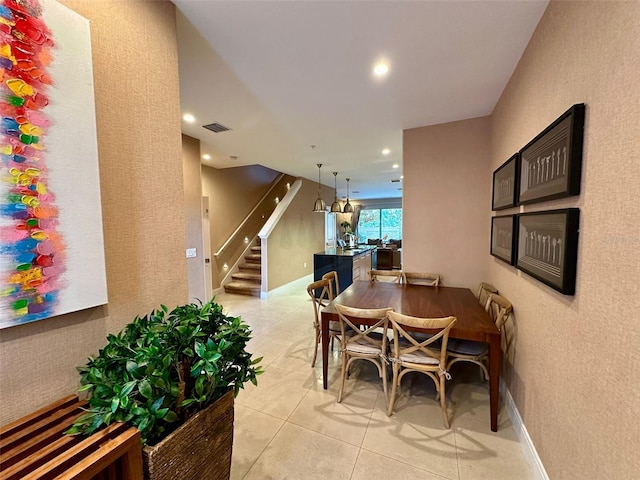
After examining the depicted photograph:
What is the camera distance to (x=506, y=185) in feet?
7.36

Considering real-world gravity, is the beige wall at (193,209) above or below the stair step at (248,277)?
above

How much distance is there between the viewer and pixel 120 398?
91 centimetres

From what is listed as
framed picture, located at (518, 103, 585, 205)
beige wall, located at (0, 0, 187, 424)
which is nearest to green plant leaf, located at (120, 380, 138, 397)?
beige wall, located at (0, 0, 187, 424)

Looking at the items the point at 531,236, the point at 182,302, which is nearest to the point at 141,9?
the point at 182,302

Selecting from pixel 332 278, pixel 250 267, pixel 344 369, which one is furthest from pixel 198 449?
pixel 250 267

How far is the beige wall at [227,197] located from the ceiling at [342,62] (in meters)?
2.27

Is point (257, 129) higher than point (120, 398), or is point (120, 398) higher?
point (257, 129)

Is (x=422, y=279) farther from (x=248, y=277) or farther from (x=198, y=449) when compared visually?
(x=248, y=277)

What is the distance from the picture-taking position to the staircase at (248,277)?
5.85 metres

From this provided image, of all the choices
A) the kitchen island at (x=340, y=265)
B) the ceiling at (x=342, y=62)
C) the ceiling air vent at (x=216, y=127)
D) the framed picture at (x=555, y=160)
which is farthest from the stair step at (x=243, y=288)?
the framed picture at (x=555, y=160)

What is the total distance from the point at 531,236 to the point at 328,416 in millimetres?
1967

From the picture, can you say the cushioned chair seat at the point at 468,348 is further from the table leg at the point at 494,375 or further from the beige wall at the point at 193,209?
the beige wall at the point at 193,209

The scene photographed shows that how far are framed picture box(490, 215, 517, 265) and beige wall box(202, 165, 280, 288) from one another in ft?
17.0

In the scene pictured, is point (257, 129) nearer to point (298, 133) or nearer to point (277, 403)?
point (298, 133)
